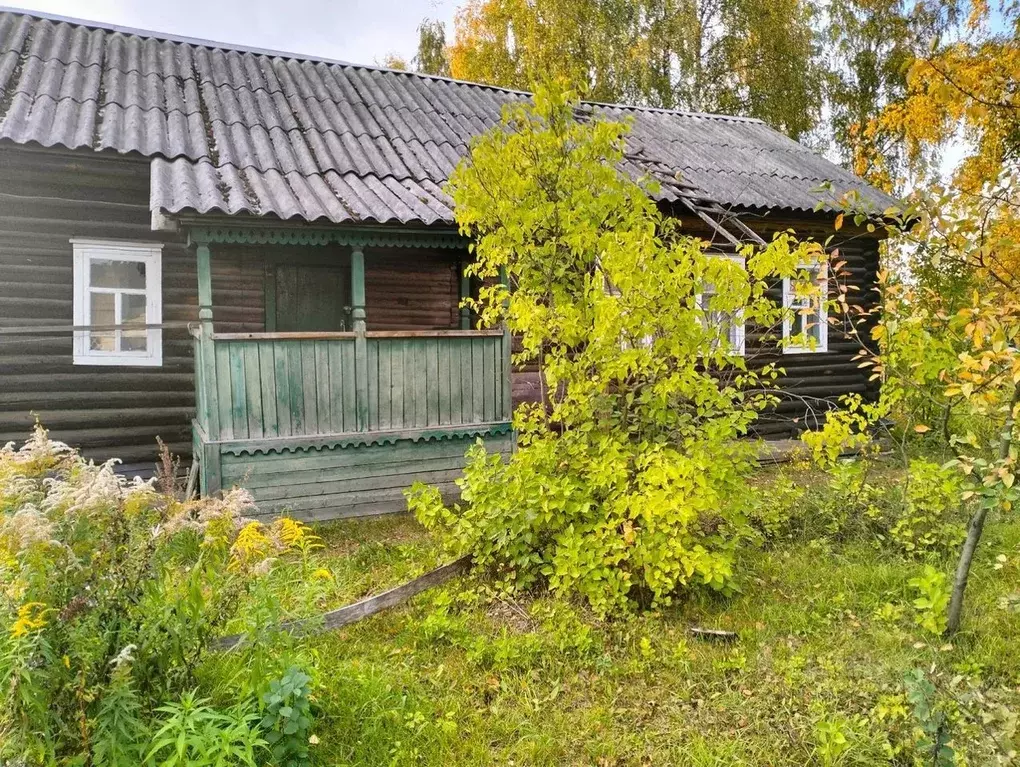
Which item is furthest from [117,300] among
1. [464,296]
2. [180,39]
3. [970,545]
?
[970,545]

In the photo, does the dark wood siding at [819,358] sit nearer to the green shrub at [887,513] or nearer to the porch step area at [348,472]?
the green shrub at [887,513]

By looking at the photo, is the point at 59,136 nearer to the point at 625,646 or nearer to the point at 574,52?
the point at 625,646

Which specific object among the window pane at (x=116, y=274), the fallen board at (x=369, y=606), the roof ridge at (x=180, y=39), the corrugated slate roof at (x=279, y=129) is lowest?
the fallen board at (x=369, y=606)

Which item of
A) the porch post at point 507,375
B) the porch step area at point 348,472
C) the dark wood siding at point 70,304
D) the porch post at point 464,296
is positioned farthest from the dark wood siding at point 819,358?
the porch step area at point 348,472

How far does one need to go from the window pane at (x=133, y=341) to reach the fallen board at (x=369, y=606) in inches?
201

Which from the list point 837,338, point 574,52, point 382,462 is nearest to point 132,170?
point 382,462

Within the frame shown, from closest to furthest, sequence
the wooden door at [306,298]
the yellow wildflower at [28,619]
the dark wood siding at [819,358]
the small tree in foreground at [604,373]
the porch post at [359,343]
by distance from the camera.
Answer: the yellow wildflower at [28,619] < the small tree in foreground at [604,373] < the porch post at [359,343] < the wooden door at [306,298] < the dark wood siding at [819,358]

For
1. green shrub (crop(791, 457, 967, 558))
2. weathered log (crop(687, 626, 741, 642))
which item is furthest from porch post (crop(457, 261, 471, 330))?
weathered log (crop(687, 626, 741, 642))

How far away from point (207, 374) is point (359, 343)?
1.41m

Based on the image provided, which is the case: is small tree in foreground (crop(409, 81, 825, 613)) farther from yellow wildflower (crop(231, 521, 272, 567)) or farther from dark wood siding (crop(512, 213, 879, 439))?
dark wood siding (crop(512, 213, 879, 439))

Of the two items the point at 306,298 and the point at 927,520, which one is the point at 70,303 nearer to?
the point at 306,298

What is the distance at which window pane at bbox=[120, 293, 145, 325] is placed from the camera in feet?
24.7

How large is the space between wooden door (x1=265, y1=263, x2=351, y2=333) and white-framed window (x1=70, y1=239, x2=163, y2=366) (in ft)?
4.19

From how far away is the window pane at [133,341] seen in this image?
752 cm
